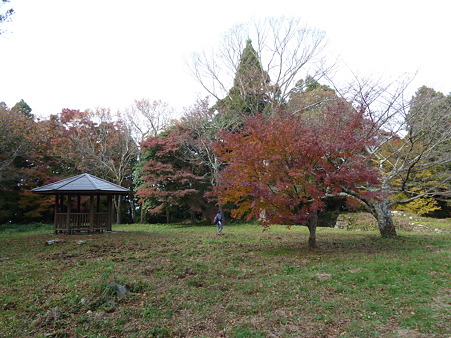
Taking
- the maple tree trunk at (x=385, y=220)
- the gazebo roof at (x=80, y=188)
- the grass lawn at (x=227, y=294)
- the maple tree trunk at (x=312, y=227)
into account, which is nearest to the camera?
the grass lawn at (x=227, y=294)

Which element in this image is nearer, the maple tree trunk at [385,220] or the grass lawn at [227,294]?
the grass lawn at [227,294]

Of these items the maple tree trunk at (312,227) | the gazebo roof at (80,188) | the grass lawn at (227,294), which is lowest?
the grass lawn at (227,294)

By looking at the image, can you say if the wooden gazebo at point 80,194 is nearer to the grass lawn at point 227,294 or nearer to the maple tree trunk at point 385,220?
the grass lawn at point 227,294

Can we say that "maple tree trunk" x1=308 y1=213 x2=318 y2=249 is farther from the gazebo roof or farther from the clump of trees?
the gazebo roof

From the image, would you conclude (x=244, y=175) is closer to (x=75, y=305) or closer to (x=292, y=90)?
(x=75, y=305)

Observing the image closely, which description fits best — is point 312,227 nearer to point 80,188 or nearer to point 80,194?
point 80,188

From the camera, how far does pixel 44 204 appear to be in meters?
19.6

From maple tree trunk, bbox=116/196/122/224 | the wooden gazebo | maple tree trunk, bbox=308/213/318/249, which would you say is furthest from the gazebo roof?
maple tree trunk, bbox=116/196/122/224

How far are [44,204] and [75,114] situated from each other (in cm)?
736

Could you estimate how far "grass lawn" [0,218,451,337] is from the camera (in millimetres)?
3959

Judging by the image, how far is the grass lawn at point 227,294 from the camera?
3.96 m

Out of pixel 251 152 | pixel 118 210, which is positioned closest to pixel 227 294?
pixel 251 152

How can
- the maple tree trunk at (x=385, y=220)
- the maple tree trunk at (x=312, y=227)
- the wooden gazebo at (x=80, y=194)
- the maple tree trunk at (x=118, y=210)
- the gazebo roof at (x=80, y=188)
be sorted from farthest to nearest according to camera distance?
1. the maple tree trunk at (x=118, y=210)
2. the wooden gazebo at (x=80, y=194)
3. the gazebo roof at (x=80, y=188)
4. the maple tree trunk at (x=385, y=220)
5. the maple tree trunk at (x=312, y=227)

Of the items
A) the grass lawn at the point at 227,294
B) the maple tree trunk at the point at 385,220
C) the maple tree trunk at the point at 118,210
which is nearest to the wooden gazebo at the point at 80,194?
the grass lawn at the point at 227,294
